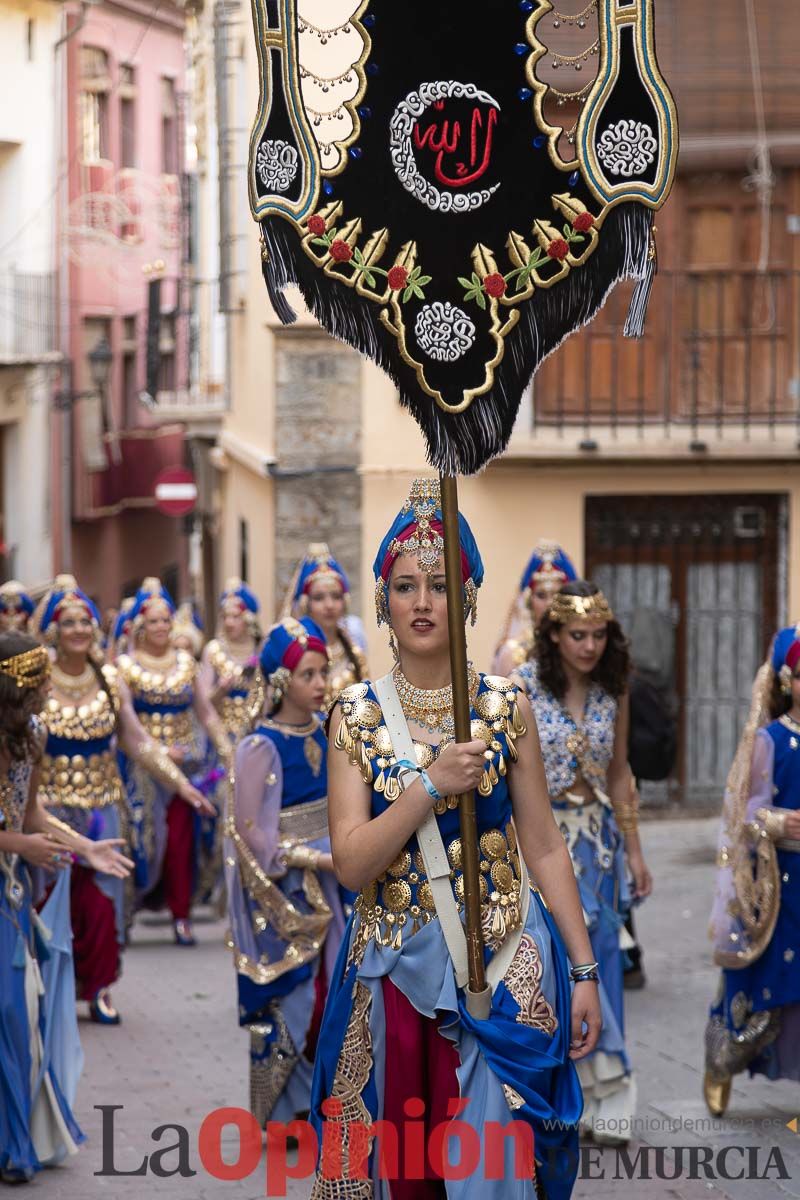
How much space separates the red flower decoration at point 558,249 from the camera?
530 centimetres

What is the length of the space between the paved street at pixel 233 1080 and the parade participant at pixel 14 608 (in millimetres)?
2019

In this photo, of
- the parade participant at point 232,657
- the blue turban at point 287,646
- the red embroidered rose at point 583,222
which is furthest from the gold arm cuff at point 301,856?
the parade participant at point 232,657

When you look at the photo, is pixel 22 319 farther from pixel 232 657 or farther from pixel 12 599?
pixel 12 599

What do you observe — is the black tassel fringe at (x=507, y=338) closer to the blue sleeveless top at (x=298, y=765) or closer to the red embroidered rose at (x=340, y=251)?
the red embroidered rose at (x=340, y=251)

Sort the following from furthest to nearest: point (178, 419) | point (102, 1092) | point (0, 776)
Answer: point (178, 419) → point (102, 1092) → point (0, 776)

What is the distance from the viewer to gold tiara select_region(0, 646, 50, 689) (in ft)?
23.3

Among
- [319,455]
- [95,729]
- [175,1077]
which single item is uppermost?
[319,455]

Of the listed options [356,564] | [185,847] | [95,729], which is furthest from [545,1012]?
[356,564]

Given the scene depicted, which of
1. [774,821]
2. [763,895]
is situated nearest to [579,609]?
[774,821]

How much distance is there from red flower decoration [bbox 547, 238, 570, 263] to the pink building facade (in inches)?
987

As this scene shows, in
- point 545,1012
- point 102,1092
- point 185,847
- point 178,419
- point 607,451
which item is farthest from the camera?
point 178,419

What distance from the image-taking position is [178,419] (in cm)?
2641

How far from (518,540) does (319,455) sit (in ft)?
7.50

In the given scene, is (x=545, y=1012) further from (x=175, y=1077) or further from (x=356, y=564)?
(x=356, y=564)
